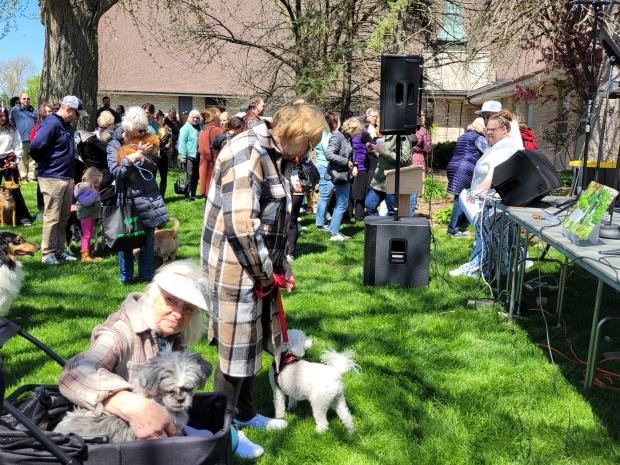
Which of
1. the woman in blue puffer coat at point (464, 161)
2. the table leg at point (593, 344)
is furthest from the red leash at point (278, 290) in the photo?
the woman in blue puffer coat at point (464, 161)

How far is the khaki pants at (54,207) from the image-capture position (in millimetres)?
7023

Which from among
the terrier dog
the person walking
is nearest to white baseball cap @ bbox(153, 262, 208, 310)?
the terrier dog

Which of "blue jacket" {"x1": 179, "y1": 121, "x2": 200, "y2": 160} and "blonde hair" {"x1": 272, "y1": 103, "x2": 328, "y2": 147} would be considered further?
"blue jacket" {"x1": 179, "y1": 121, "x2": 200, "y2": 160}

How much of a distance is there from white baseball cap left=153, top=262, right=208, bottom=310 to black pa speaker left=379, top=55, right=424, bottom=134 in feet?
15.4

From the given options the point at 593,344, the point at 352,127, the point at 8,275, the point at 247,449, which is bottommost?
the point at 247,449

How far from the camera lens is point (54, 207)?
7035mm

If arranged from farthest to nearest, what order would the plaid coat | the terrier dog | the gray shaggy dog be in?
the terrier dog < the plaid coat < the gray shaggy dog

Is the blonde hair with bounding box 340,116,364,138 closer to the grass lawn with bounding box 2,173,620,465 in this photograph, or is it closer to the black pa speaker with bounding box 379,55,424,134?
the black pa speaker with bounding box 379,55,424,134

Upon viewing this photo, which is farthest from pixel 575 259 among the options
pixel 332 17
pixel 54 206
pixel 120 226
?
pixel 332 17

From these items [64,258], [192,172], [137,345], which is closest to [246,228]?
[137,345]

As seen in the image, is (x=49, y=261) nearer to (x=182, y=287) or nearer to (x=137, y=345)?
(x=137, y=345)

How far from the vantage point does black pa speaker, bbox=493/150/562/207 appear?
226 inches

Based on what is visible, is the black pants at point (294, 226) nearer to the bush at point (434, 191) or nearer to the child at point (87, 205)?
the child at point (87, 205)

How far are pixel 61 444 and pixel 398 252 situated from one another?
499 cm
